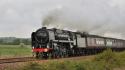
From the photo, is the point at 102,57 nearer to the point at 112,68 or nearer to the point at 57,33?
the point at 112,68

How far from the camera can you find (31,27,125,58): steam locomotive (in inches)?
1419

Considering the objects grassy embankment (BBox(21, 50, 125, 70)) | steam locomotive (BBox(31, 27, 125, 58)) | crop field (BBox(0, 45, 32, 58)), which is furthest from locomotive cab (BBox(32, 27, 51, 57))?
crop field (BBox(0, 45, 32, 58))

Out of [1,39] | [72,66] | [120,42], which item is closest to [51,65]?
[72,66]

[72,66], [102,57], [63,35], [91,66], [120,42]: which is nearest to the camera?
[72,66]

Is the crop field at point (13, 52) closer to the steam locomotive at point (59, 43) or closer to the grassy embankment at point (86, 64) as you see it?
the steam locomotive at point (59, 43)

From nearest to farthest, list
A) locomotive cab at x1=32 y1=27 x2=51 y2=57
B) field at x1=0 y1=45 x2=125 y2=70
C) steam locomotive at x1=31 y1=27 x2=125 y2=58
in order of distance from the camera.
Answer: field at x1=0 y1=45 x2=125 y2=70
locomotive cab at x1=32 y1=27 x2=51 y2=57
steam locomotive at x1=31 y1=27 x2=125 y2=58

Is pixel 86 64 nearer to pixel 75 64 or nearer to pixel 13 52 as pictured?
pixel 75 64

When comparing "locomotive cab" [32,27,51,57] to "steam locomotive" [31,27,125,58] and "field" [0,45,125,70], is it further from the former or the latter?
"field" [0,45,125,70]

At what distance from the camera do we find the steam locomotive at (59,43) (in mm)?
36031

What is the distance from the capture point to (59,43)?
124 ft

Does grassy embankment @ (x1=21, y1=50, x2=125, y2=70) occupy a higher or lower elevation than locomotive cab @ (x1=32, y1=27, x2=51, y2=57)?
lower

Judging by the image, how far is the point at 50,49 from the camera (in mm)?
35875

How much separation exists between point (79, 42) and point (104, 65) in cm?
1651

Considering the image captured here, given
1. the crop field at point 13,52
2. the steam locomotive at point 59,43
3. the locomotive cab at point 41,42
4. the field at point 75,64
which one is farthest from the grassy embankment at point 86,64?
the crop field at point 13,52
